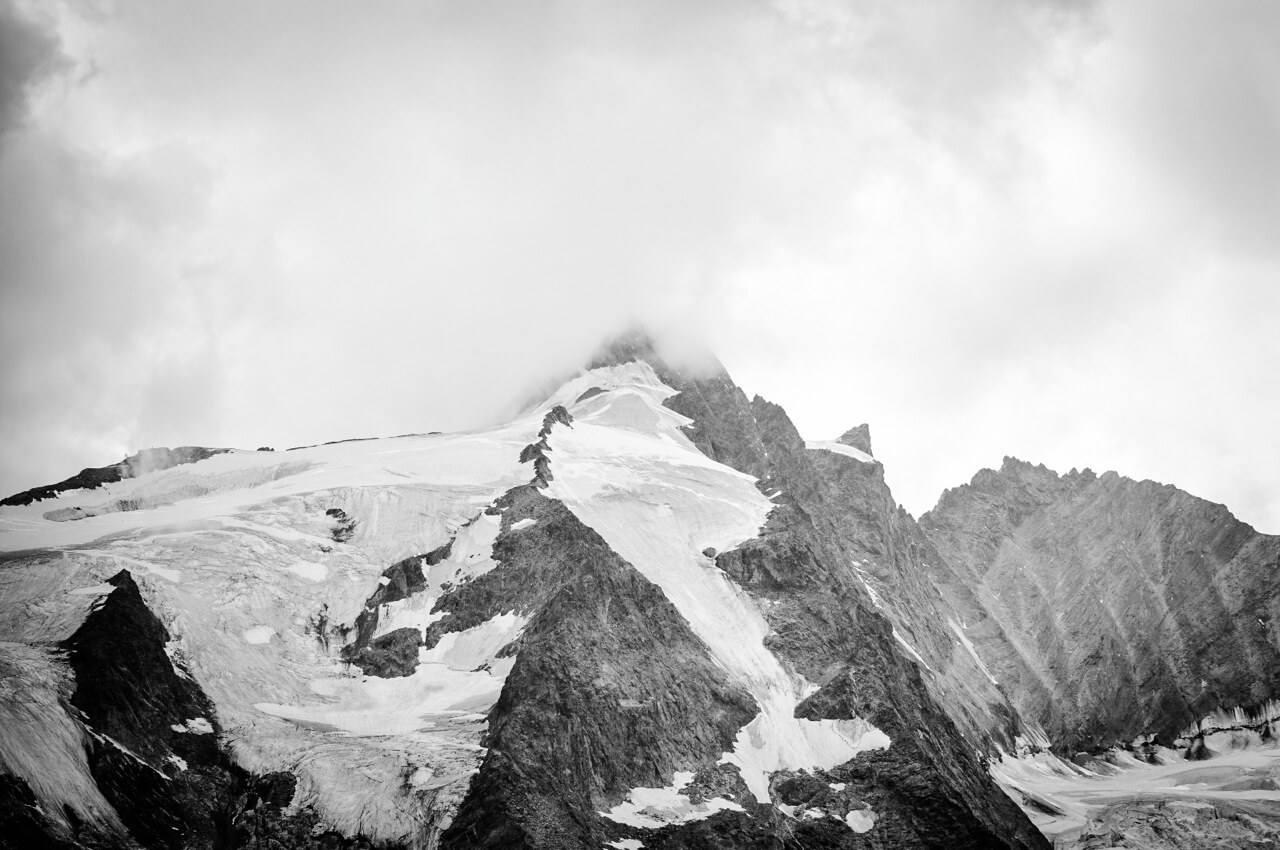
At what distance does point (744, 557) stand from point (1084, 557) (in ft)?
387

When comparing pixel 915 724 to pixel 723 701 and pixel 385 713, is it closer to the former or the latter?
pixel 723 701

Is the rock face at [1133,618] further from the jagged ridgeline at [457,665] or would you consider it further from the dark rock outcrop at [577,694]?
the dark rock outcrop at [577,694]

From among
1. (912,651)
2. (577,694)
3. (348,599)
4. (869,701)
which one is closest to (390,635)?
(348,599)

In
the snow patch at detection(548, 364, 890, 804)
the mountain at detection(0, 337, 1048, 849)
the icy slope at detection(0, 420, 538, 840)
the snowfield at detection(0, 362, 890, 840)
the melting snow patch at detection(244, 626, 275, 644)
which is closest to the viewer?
the mountain at detection(0, 337, 1048, 849)

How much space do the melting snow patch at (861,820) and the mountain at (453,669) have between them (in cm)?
23

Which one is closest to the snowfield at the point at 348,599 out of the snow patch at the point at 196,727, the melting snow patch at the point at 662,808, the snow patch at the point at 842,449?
the melting snow patch at the point at 662,808

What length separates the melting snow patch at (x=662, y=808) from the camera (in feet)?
208

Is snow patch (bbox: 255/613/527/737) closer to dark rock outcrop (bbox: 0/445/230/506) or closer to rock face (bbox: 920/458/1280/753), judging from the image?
dark rock outcrop (bbox: 0/445/230/506)

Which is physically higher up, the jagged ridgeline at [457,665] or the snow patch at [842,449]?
the snow patch at [842,449]

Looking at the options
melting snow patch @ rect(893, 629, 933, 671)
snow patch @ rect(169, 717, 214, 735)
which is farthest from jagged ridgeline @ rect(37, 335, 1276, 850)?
melting snow patch @ rect(893, 629, 933, 671)

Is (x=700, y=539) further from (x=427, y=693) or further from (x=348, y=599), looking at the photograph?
(x=427, y=693)

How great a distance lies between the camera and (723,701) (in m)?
77.1

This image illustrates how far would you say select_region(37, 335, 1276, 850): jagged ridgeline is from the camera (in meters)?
56.9

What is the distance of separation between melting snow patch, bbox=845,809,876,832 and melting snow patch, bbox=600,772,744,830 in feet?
26.2
